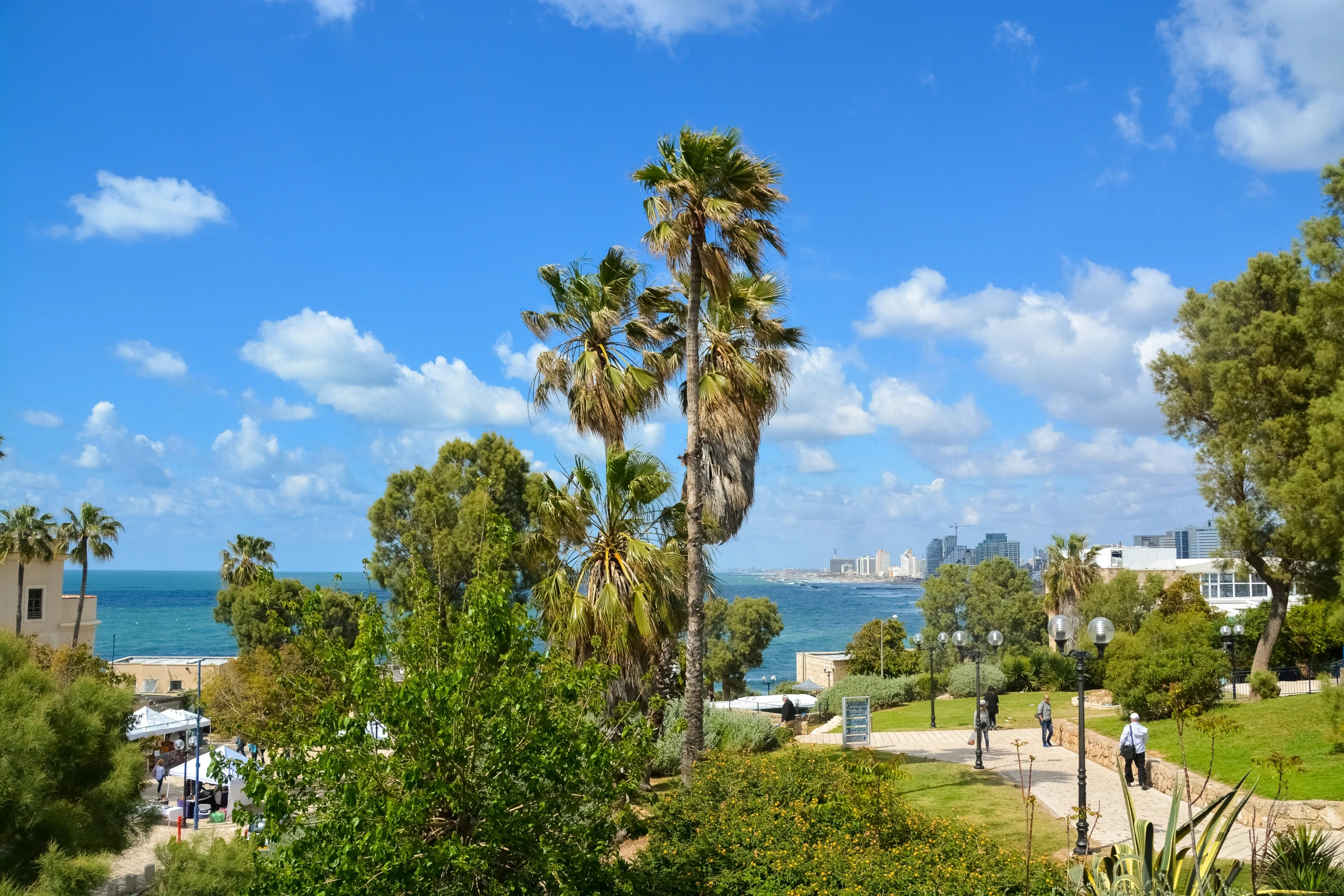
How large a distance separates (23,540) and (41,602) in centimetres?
419

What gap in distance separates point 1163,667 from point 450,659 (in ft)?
66.1

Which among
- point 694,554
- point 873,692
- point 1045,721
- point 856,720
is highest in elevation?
point 694,554

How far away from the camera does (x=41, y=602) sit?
134ft

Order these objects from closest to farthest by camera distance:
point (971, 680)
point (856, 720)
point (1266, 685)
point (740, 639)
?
1. point (856, 720)
2. point (1266, 685)
3. point (971, 680)
4. point (740, 639)

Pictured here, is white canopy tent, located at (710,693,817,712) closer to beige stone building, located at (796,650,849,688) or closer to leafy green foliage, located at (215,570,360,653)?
beige stone building, located at (796,650,849,688)

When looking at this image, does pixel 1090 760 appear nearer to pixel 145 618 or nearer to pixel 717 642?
pixel 717 642

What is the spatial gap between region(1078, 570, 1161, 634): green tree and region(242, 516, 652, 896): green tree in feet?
120

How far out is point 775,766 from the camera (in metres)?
11.5

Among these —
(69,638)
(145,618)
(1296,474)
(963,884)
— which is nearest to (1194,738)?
(1296,474)

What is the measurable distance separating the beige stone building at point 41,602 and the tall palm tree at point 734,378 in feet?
112

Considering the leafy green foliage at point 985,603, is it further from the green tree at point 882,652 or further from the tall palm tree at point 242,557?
the tall palm tree at point 242,557

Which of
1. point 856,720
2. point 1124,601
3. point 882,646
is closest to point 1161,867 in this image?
point 856,720

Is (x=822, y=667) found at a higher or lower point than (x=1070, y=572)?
lower

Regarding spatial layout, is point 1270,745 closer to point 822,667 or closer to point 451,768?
point 451,768
